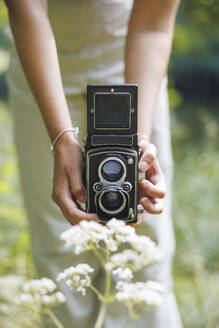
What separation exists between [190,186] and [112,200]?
2.51 meters

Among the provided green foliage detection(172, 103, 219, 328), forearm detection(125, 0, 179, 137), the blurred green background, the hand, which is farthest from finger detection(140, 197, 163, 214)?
green foliage detection(172, 103, 219, 328)

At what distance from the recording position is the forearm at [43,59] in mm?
1231

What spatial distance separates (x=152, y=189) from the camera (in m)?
1.13

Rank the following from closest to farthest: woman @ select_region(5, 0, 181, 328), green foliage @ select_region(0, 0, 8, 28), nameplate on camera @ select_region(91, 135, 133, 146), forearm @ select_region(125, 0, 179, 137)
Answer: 1. nameplate on camera @ select_region(91, 135, 133, 146)
2. woman @ select_region(5, 0, 181, 328)
3. forearm @ select_region(125, 0, 179, 137)
4. green foliage @ select_region(0, 0, 8, 28)

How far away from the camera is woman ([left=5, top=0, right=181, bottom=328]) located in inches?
46.9

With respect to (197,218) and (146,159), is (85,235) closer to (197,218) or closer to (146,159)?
(146,159)

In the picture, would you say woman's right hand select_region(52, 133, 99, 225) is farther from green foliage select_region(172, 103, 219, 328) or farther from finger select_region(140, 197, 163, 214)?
green foliage select_region(172, 103, 219, 328)

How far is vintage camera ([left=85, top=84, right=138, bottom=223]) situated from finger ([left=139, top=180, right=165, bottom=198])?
3 cm

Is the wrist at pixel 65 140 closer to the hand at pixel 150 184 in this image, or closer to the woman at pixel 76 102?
the woman at pixel 76 102

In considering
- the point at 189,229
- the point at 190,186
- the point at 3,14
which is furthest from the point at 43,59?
the point at 190,186

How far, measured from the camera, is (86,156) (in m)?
1.11

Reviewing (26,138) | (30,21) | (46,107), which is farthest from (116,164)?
(26,138)

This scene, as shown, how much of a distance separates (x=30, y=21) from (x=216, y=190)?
2.55 m

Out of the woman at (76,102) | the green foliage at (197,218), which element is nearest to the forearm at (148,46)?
the woman at (76,102)
